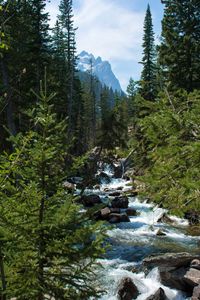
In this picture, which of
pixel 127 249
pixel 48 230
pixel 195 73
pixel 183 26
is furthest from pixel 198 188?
pixel 183 26

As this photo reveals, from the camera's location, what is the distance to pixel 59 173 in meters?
5.21

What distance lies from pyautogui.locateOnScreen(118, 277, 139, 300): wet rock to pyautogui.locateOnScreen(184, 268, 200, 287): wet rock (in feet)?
5.42

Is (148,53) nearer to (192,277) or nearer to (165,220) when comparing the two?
(165,220)

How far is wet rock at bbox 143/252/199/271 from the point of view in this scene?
12.5 m

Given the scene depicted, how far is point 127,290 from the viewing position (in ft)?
36.0

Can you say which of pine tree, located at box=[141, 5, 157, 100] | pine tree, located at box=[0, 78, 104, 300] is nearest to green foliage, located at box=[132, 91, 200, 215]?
pine tree, located at box=[0, 78, 104, 300]

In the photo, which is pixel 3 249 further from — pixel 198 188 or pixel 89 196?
pixel 89 196

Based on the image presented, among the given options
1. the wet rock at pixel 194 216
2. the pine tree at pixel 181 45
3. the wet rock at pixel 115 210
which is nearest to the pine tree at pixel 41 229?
the wet rock at pixel 194 216

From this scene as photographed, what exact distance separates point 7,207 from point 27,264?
790mm

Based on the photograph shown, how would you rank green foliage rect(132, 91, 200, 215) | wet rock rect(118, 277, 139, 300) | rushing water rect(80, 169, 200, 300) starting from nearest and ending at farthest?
green foliage rect(132, 91, 200, 215), wet rock rect(118, 277, 139, 300), rushing water rect(80, 169, 200, 300)

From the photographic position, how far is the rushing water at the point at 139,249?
37.7 feet

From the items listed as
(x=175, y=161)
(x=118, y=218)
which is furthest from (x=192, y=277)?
(x=118, y=218)

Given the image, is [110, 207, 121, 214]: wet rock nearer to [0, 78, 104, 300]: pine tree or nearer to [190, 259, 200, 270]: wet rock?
[190, 259, 200, 270]: wet rock

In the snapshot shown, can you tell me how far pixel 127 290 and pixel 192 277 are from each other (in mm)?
2112
